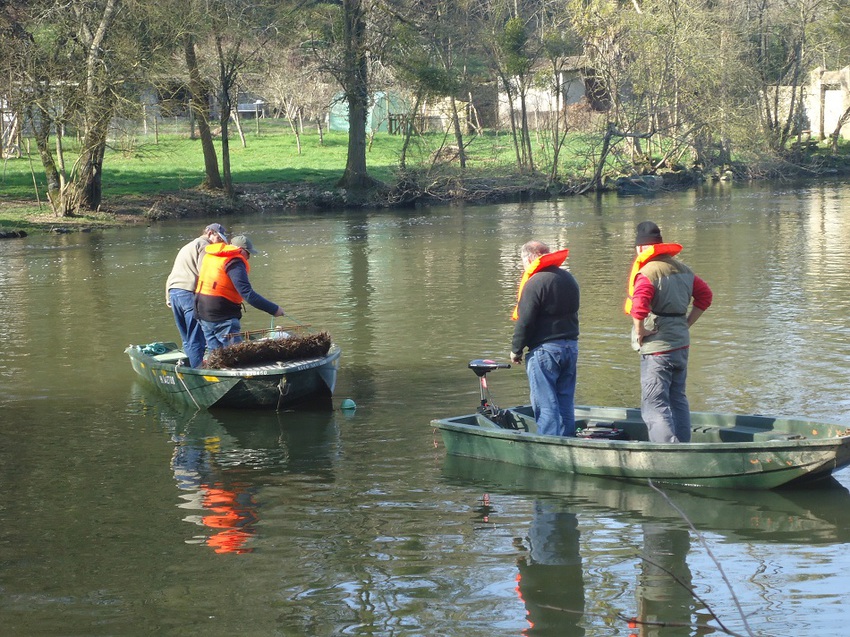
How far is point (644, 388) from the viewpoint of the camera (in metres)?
8.81

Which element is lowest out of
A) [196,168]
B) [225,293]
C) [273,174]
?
[225,293]

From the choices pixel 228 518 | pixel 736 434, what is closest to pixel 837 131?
pixel 736 434

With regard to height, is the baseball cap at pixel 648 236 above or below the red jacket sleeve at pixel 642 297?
above

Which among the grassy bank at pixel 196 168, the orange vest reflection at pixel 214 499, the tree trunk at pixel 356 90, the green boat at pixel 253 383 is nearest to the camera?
the orange vest reflection at pixel 214 499

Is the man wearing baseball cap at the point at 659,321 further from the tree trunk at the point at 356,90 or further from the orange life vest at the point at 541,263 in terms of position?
the tree trunk at the point at 356,90

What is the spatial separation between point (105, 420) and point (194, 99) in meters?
26.9

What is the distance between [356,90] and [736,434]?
1361 inches

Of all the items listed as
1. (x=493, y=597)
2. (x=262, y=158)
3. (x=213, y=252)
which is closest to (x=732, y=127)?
(x=262, y=158)

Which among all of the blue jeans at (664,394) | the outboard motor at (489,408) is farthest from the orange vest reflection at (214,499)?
the blue jeans at (664,394)

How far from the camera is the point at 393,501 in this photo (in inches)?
351

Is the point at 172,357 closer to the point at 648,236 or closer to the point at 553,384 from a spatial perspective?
the point at 553,384

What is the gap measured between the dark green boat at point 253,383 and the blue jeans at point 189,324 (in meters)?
0.19

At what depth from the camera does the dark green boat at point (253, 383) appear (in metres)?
11.7

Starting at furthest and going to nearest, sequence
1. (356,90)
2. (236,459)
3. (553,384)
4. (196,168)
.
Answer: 1. (196,168)
2. (356,90)
3. (236,459)
4. (553,384)
